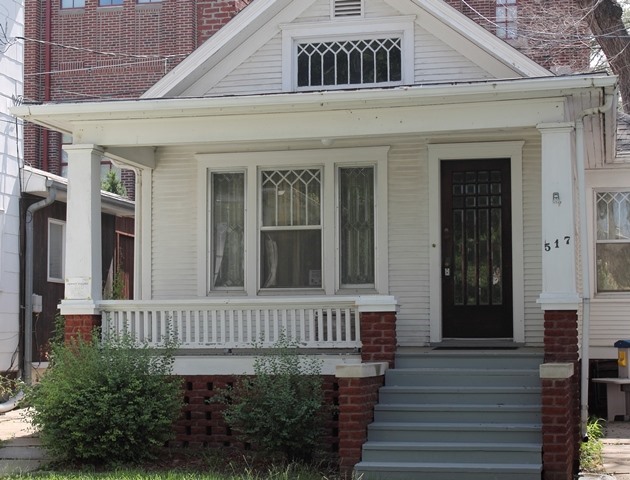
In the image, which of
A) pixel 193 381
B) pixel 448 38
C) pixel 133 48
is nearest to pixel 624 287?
pixel 448 38

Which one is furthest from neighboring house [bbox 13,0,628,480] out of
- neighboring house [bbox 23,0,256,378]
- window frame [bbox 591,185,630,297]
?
A: neighboring house [bbox 23,0,256,378]

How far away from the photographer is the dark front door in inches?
487

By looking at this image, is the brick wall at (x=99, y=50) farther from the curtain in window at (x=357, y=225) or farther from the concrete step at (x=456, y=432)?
the concrete step at (x=456, y=432)

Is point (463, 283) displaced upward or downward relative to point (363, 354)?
upward

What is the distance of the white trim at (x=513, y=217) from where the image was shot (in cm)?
1220

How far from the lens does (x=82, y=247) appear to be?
11312 millimetres

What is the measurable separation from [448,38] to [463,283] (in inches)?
118

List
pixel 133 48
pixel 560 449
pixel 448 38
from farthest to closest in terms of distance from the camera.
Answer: pixel 133 48
pixel 448 38
pixel 560 449

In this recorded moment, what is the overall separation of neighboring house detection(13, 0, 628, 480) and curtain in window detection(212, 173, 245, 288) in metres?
0.02

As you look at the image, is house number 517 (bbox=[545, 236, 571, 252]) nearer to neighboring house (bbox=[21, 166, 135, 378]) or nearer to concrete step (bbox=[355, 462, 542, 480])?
concrete step (bbox=[355, 462, 542, 480])

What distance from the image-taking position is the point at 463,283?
12484 mm

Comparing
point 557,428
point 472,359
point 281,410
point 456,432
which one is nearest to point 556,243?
point 472,359

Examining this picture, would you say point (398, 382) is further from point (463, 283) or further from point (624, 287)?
point (624, 287)

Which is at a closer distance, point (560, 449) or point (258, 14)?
point (560, 449)
